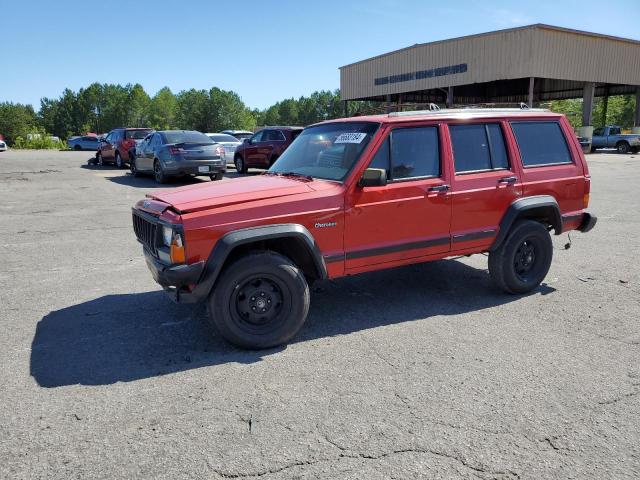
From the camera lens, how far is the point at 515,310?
16.1ft

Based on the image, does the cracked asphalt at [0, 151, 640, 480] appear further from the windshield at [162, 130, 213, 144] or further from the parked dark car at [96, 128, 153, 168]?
the parked dark car at [96, 128, 153, 168]

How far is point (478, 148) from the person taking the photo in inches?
198

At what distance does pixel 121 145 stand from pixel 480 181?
18974 millimetres

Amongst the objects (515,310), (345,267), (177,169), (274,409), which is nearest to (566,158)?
(515,310)

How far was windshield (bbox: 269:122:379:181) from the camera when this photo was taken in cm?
450

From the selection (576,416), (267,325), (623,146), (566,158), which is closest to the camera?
(576,416)

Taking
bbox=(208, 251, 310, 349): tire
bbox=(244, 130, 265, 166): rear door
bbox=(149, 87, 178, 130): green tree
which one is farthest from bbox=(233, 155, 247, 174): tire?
bbox=(149, 87, 178, 130): green tree

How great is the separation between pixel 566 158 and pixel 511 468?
4066 millimetres

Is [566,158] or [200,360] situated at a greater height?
[566,158]

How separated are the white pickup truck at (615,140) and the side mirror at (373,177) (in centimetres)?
3537

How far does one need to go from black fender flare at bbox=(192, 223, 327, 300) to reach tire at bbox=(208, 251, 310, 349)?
0.37 feet

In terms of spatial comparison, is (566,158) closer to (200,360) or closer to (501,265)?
(501,265)

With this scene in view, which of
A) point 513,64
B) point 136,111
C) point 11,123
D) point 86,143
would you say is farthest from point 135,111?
point 513,64

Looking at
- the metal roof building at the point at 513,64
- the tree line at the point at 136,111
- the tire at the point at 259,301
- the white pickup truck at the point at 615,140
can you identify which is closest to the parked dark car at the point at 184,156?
the tire at the point at 259,301
